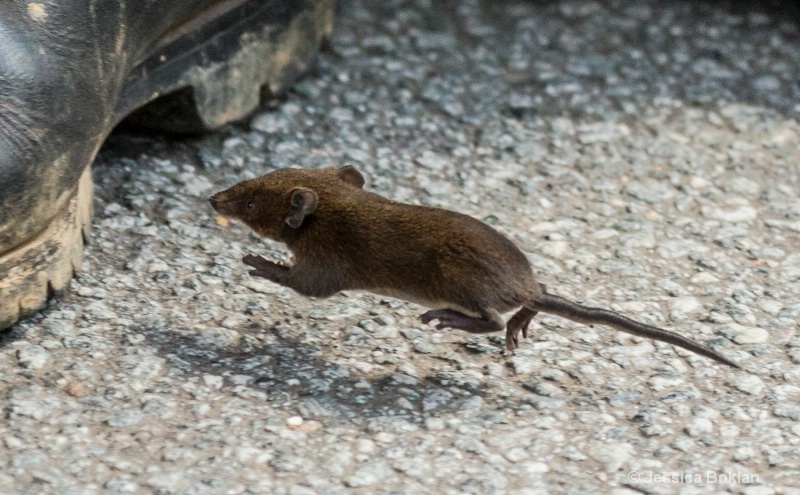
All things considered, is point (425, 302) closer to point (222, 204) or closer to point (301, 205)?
point (301, 205)

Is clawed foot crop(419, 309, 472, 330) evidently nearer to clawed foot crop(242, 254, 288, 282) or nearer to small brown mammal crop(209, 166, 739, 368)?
small brown mammal crop(209, 166, 739, 368)

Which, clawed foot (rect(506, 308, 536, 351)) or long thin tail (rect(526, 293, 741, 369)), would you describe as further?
clawed foot (rect(506, 308, 536, 351))

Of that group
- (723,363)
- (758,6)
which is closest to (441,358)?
(723,363)

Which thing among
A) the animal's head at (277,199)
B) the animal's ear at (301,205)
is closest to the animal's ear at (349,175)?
the animal's head at (277,199)

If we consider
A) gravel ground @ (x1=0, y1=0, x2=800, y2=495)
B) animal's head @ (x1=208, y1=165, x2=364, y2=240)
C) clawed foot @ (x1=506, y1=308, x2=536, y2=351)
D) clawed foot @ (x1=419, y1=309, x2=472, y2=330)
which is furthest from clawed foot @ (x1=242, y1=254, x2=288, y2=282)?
clawed foot @ (x1=506, y1=308, x2=536, y2=351)

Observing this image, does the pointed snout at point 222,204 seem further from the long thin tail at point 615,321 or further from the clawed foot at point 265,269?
the long thin tail at point 615,321

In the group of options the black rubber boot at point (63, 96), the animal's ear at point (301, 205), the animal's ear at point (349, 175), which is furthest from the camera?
the animal's ear at point (349, 175)

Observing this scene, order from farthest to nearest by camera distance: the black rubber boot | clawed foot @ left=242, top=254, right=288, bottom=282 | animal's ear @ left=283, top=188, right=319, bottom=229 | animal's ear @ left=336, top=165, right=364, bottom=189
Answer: animal's ear @ left=336, top=165, right=364, bottom=189
clawed foot @ left=242, top=254, right=288, bottom=282
animal's ear @ left=283, top=188, right=319, bottom=229
the black rubber boot
